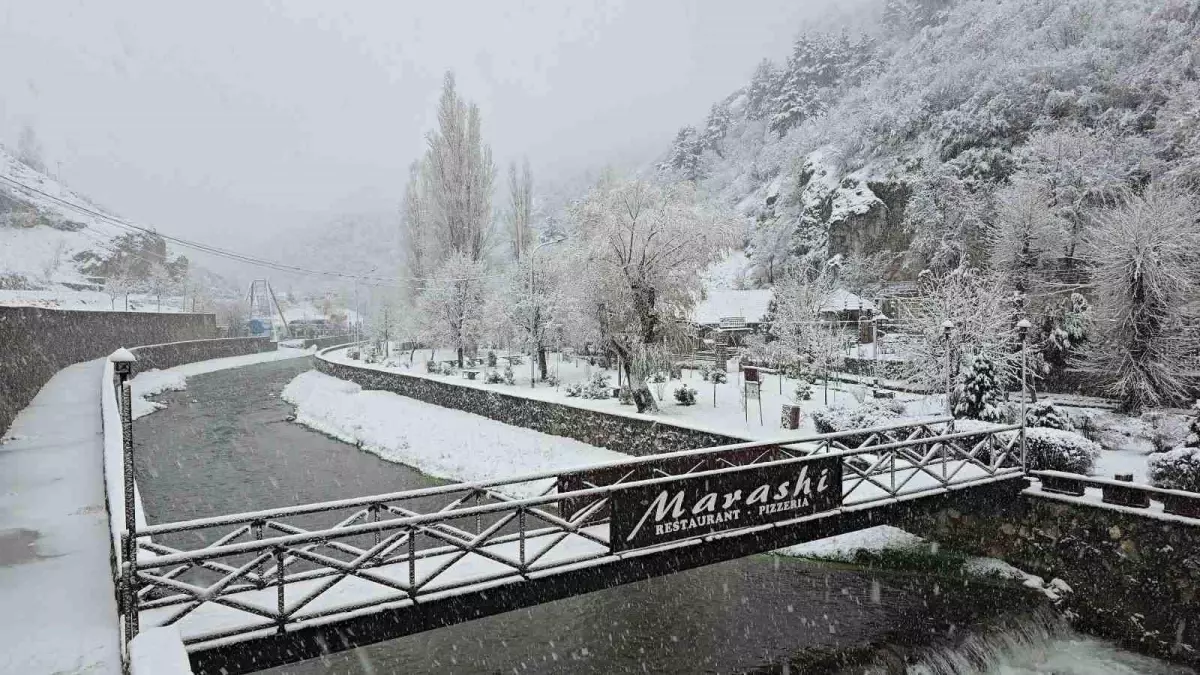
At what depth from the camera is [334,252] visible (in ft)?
501

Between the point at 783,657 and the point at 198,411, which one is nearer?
the point at 783,657

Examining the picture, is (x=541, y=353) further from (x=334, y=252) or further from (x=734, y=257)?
(x=334, y=252)

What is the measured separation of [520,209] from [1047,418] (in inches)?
1354

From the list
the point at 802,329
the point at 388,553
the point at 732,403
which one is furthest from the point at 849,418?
the point at 802,329

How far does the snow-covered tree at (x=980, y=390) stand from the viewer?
52.5 feet

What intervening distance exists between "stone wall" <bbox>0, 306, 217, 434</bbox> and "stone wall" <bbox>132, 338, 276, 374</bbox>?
207cm

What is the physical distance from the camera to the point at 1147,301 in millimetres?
19078

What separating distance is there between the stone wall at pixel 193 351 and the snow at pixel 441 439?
43.4 feet

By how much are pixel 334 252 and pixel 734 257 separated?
118237 millimetres

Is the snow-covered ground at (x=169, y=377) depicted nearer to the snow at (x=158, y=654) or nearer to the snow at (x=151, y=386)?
the snow at (x=151, y=386)

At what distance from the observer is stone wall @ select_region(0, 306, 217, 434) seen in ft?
63.6

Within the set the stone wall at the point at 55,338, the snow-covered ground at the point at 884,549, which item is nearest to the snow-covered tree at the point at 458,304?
the stone wall at the point at 55,338

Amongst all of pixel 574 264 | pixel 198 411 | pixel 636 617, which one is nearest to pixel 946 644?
pixel 636 617

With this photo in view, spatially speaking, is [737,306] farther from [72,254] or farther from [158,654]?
[72,254]
